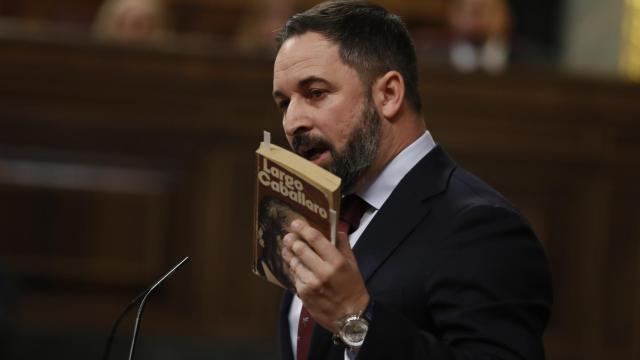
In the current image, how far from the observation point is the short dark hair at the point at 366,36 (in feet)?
7.46

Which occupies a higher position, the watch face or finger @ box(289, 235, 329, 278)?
finger @ box(289, 235, 329, 278)

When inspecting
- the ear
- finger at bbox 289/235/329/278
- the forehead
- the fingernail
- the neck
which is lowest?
finger at bbox 289/235/329/278

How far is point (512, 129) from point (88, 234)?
1.84m

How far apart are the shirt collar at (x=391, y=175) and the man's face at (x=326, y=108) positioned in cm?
8

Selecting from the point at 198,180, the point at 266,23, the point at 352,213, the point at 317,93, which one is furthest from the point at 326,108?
the point at 266,23

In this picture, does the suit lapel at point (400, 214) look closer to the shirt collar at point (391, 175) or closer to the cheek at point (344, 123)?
the shirt collar at point (391, 175)

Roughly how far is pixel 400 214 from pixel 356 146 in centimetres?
15

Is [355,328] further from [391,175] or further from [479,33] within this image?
[479,33]

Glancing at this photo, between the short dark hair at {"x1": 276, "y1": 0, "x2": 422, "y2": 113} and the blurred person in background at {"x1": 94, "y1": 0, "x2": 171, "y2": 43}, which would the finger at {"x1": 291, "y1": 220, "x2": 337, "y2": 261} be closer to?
the short dark hair at {"x1": 276, "y1": 0, "x2": 422, "y2": 113}

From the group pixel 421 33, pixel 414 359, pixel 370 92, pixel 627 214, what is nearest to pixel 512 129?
pixel 627 214

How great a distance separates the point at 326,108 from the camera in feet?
7.34

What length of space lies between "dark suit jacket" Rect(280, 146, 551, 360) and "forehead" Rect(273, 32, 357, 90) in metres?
0.25

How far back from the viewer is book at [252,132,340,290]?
190 centimetres

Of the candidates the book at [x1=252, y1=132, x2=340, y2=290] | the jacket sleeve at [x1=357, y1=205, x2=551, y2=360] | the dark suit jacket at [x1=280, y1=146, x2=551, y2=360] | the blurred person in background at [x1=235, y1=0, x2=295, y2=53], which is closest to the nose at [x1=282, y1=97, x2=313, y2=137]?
the book at [x1=252, y1=132, x2=340, y2=290]
